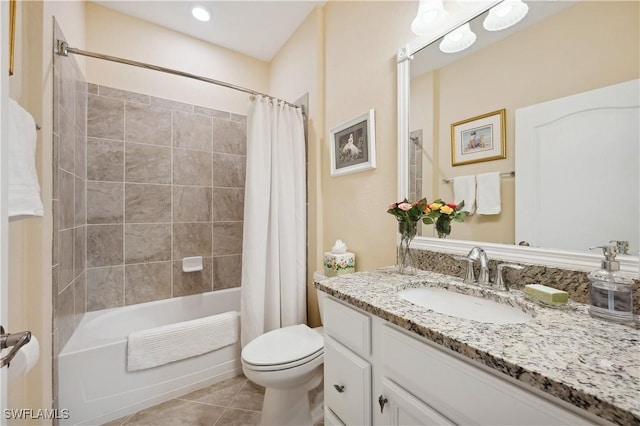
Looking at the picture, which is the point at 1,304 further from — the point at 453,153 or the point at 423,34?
the point at 423,34

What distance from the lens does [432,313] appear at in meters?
0.69

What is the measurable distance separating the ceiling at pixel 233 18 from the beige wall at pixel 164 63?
0.26 feet

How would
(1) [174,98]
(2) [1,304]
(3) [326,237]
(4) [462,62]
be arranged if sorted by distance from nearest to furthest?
1. (2) [1,304]
2. (4) [462,62]
3. (3) [326,237]
4. (1) [174,98]

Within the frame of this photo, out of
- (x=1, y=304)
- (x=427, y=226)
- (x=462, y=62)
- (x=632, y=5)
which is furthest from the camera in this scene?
(x=427, y=226)

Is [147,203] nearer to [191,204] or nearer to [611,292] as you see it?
[191,204]

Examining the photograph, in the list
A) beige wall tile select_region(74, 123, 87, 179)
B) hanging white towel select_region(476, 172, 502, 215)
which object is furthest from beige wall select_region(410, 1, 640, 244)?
beige wall tile select_region(74, 123, 87, 179)

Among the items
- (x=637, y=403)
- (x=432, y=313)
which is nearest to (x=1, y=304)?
(x=432, y=313)

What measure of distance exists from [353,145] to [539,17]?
37.6 inches

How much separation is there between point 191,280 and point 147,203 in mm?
756

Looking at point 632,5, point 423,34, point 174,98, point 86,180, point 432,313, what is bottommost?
point 432,313

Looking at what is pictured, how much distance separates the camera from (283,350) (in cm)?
130

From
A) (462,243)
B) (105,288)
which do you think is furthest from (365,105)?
(105,288)

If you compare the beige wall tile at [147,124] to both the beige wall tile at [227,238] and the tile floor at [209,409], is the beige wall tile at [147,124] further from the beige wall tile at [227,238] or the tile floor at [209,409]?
the tile floor at [209,409]

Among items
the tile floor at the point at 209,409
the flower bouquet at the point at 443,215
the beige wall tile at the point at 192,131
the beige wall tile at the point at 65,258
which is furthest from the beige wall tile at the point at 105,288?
the flower bouquet at the point at 443,215
